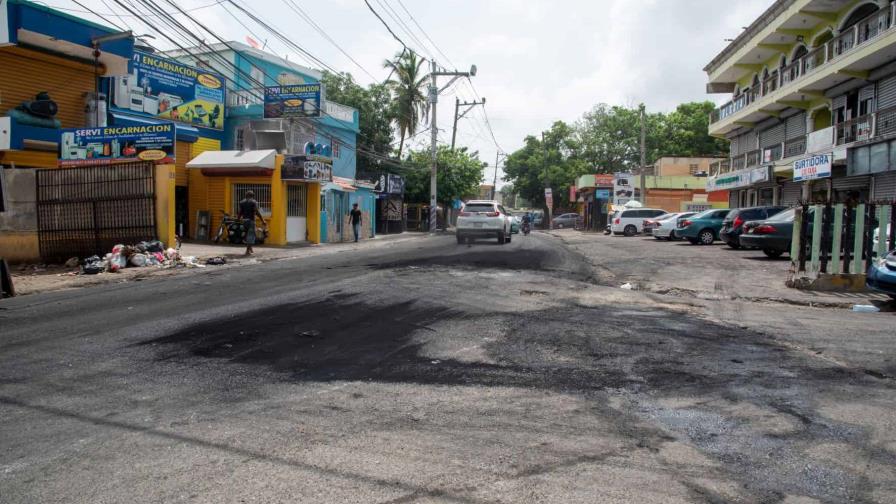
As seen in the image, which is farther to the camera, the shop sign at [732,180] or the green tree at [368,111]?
the green tree at [368,111]

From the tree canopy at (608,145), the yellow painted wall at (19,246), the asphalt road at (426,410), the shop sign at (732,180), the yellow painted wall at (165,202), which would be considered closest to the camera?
the asphalt road at (426,410)

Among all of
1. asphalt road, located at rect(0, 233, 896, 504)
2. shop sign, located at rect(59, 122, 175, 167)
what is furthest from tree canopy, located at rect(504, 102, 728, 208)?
asphalt road, located at rect(0, 233, 896, 504)

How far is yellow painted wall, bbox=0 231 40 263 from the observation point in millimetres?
14398

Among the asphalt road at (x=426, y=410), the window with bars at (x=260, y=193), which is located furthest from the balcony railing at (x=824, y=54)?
the window with bars at (x=260, y=193)

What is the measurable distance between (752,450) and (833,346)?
11.8ft

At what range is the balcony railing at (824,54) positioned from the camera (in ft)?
69.8

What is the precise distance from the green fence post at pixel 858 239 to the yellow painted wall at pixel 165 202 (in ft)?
48.6

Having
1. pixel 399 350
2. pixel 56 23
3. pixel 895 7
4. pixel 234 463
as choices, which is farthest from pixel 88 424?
pixel 895 7

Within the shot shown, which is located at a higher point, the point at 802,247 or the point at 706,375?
the point at 802,247

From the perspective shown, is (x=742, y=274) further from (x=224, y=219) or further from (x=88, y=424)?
Answer: (x=224, y=219)

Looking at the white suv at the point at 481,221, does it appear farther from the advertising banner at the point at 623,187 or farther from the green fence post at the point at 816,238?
the advertising banner at the point at 623,187

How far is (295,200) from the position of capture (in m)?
24.8

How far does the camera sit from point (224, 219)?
2294 centimetres

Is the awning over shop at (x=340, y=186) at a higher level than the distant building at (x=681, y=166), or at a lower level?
lower
